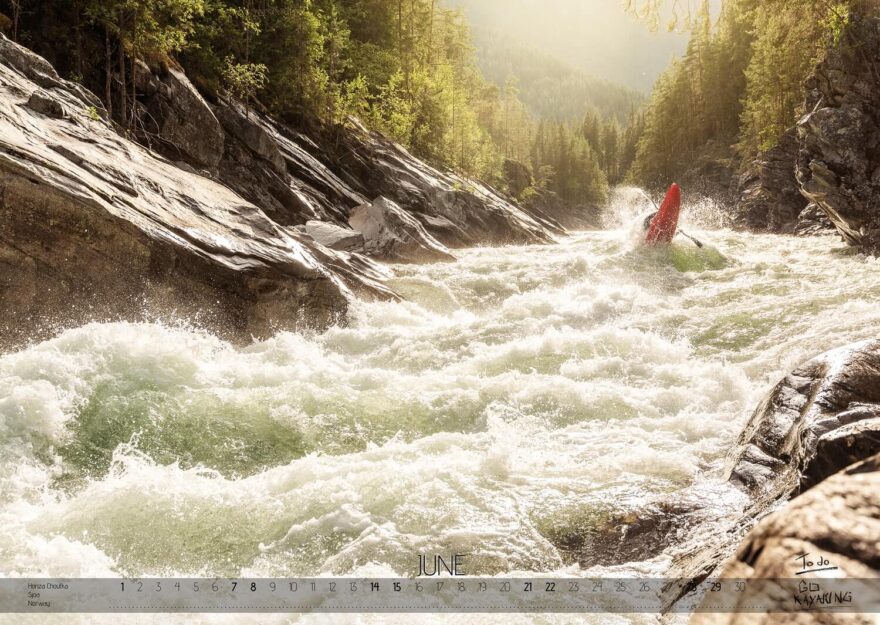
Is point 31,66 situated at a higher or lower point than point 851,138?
lower

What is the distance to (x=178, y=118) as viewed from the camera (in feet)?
54.5

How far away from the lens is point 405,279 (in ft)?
46.4

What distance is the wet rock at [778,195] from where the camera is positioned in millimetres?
28484

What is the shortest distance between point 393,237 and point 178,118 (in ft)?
24.3

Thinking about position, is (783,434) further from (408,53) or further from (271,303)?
(408,53)

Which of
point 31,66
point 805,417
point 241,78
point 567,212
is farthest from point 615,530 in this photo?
point 567,212

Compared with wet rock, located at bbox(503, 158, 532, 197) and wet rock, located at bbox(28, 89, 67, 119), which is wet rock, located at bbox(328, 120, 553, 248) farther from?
wet rock, located at bbox(503, 158, 532, 197)

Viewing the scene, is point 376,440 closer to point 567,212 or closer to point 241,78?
point 241,78

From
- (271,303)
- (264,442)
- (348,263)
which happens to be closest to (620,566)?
(264,442)

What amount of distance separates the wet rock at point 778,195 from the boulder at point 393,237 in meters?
19.5

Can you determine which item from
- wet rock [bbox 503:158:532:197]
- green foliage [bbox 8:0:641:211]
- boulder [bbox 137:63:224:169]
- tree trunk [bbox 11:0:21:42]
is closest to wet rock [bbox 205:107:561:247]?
boulder [bbox 137:63:224:169]

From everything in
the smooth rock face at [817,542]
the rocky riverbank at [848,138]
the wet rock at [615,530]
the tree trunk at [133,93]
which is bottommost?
the wet rock at [615,530]

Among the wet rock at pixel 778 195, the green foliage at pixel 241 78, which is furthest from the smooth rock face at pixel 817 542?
the wet rock at pixel 778 195

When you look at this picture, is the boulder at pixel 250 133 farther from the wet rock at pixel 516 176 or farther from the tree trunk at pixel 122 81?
the wet rock at pixel 516 176
